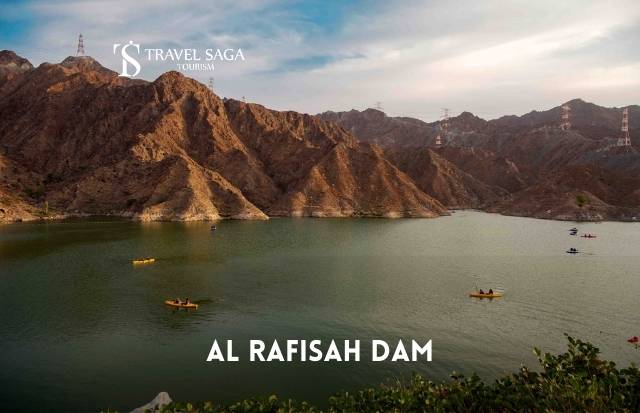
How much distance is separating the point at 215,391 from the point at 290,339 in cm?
1251

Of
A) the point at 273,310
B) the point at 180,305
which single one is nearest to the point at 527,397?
the point at 273,310

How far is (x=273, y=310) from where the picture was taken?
57.4 meters

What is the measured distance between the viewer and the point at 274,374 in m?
39.0

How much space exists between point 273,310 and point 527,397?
40234 mm

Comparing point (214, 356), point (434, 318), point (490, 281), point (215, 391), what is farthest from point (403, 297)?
point (215, 391)

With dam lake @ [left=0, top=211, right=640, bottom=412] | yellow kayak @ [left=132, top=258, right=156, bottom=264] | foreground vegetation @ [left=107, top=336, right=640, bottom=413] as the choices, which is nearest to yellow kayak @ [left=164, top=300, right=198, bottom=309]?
dam lake @ [left=0, top=211, right=640, bottom=412]

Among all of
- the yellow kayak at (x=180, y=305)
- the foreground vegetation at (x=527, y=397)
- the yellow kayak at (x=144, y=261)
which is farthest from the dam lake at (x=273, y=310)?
the foreground vegetation at (x=527, y=397)

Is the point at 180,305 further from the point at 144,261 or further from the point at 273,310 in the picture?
the point at 144,261

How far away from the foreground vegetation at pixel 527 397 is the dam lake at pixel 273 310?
14341 millimetres

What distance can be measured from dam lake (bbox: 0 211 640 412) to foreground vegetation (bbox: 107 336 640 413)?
47.1 ft

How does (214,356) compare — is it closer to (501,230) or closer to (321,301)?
(321,301)

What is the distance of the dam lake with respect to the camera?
3822cm

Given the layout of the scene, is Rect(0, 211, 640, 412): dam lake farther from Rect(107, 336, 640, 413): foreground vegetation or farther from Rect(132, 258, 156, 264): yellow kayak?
Rect(107, 336, 640, 413): foreground vegetation

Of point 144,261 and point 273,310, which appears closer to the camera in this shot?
point 273,310
